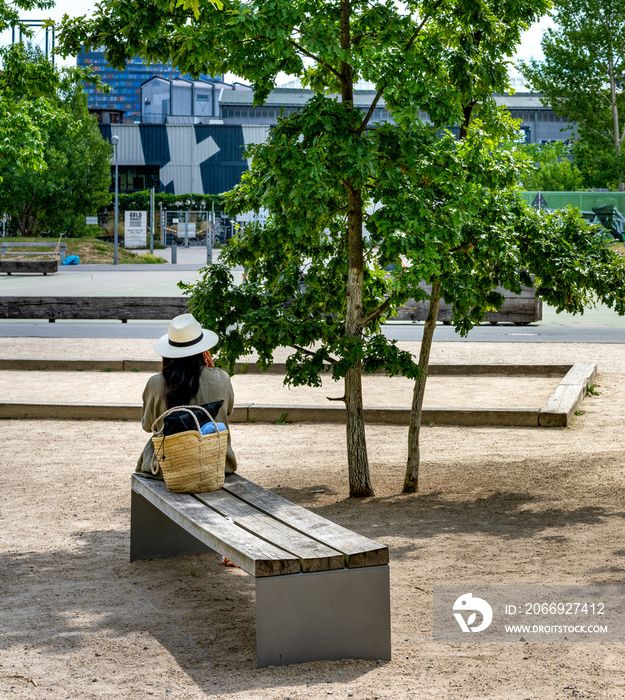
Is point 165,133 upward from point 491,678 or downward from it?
upward

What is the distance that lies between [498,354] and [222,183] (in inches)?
2084

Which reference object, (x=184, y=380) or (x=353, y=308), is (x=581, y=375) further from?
(x=184, y=380)

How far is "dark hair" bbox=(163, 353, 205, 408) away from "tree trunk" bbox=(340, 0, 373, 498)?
1.74m

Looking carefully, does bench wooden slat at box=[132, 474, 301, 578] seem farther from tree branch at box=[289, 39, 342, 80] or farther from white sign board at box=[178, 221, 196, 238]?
white sign board at box=[178, 221, 196, 238]

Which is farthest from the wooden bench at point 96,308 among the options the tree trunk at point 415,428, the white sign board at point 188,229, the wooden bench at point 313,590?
the white sign board at point 188,229

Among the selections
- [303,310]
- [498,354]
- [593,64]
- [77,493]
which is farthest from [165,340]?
[593,64]

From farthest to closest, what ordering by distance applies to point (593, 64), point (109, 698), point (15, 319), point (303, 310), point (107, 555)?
1. point (593, 64)
2. point (15, 319)
3. point (303, 310)
4. point (107, 555)
5. point (109, 698)

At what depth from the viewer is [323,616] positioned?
3.66m

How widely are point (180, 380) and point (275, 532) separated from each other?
1.28 metres

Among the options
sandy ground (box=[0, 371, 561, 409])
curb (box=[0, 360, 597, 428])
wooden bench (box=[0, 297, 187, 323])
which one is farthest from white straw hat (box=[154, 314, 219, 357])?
wooden bench (box=[0, 297, 187, 323])

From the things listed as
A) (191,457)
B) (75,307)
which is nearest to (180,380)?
(191,457)

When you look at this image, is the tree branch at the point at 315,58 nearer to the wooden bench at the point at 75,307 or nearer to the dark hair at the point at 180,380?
the dark hair at the point at 180,380

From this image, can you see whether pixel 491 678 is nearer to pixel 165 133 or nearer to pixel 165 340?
pixel 165 340

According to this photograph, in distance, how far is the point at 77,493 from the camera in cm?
687
